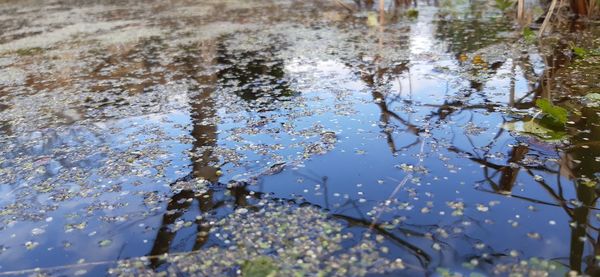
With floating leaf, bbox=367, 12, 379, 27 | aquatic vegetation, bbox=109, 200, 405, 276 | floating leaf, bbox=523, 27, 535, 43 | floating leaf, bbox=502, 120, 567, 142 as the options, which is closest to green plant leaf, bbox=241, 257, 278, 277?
aquatic vegetation, bbox=109, 200, 405, 276

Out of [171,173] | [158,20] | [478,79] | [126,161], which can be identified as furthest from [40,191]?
[158,20]

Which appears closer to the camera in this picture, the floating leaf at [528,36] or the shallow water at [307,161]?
the shallow water at [307,161]

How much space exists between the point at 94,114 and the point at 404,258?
68.6 inches

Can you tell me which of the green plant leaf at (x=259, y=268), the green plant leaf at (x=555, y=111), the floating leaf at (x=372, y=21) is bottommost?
the green plant leaf at (x=259, y=268)

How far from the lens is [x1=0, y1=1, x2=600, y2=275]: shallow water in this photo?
4.04ft

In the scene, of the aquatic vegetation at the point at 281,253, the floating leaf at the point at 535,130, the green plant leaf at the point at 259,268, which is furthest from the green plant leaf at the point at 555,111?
the green plant leaf at the point at 259,268

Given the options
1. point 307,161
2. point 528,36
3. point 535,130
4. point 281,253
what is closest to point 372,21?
point 528,36

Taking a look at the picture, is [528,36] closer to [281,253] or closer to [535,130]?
[535,130]

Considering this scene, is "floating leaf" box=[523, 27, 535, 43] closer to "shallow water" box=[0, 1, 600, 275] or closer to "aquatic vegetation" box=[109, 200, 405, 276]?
"shallow water" box=[0, 1, 600, 275]

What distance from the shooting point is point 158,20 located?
5.36 m

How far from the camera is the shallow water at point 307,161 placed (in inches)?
48.5

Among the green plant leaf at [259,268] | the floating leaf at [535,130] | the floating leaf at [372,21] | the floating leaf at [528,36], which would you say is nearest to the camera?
the green plant leaf at [259,268]

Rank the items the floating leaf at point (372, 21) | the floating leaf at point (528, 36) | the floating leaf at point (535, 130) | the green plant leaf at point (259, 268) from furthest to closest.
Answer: the floating leaf at point (372, 21) < the floating leaf at point (528, 36) < the floating leaf at point (535, 130) < the green plant leaf at point (259, 268)

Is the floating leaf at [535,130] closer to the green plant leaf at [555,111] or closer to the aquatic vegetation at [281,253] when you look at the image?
the green plant leaf at [555,111]
